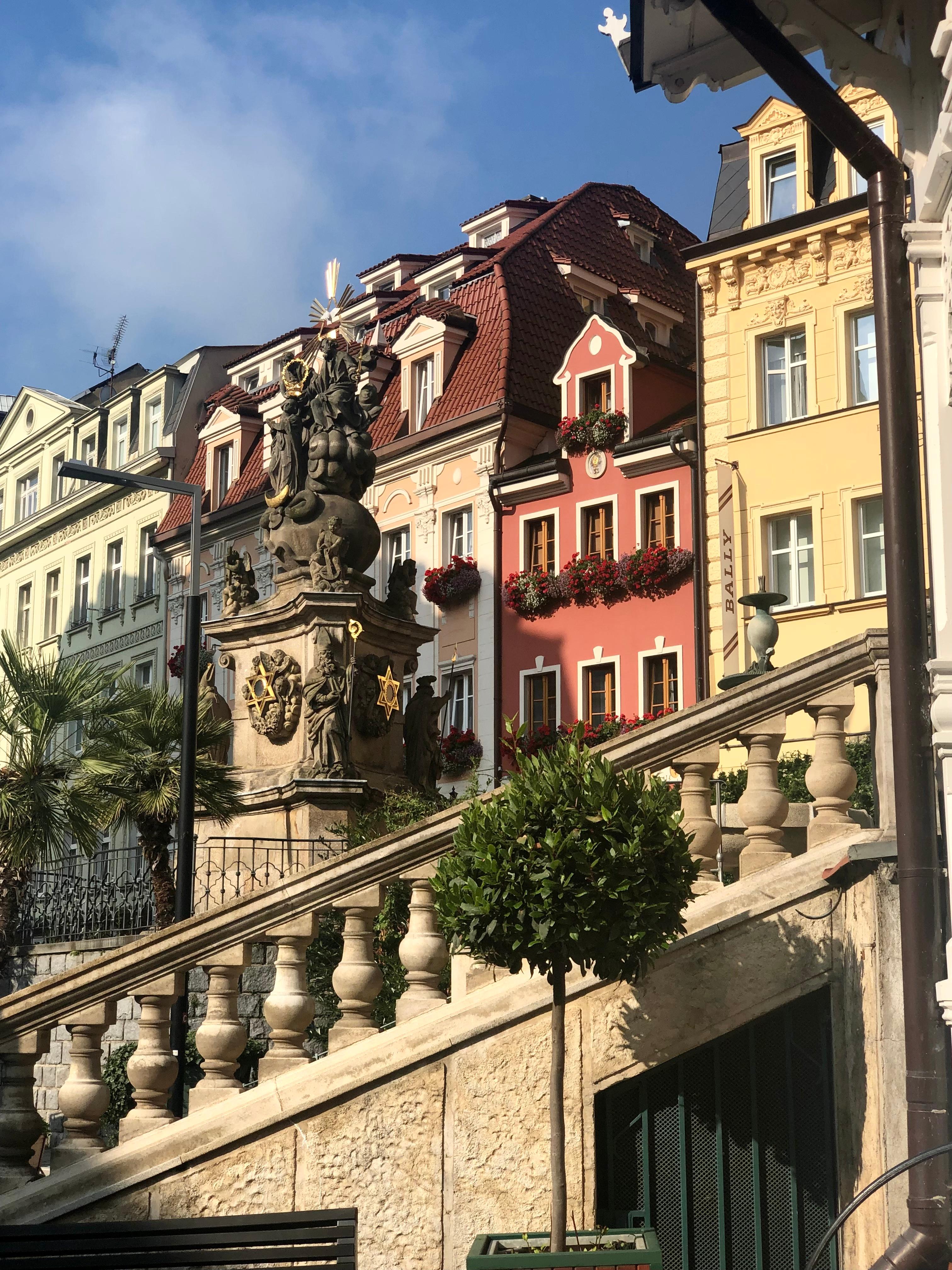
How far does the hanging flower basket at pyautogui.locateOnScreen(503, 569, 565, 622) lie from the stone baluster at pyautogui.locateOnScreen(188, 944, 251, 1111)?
26.0 metres

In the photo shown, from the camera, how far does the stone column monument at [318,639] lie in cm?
1762

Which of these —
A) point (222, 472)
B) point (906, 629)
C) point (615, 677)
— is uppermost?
point (222, 472)

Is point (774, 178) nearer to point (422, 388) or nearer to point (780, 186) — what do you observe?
point (780, 186)

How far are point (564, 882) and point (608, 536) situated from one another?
2736cm

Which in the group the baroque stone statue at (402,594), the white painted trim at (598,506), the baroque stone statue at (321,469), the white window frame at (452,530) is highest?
the white window frame at (452,530)

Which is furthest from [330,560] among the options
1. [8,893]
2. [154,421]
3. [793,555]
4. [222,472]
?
[154,421]

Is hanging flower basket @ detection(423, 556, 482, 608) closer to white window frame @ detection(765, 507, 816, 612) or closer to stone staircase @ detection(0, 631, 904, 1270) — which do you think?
white window frame @ detection(765, 507, 816, 612)

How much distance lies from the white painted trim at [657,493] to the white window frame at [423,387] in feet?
23.1

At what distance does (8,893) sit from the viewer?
1866 centimetres

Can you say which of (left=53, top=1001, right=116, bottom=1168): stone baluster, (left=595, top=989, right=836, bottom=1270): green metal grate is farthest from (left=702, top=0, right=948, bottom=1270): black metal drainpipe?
(left=53, top=1001, right=116, bottom=1168): stone baluster

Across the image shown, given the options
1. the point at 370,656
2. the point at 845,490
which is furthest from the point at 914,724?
the point at 845,490

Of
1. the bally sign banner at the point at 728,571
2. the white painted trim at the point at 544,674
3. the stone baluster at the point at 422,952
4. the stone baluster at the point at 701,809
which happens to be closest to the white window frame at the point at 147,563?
the white painted trim at the point at 544,674

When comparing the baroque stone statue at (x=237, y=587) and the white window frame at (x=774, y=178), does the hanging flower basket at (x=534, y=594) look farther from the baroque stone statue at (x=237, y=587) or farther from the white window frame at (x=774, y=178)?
the baroque stone statue at (x=237, y=587)

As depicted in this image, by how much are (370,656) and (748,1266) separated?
11.6 metres
